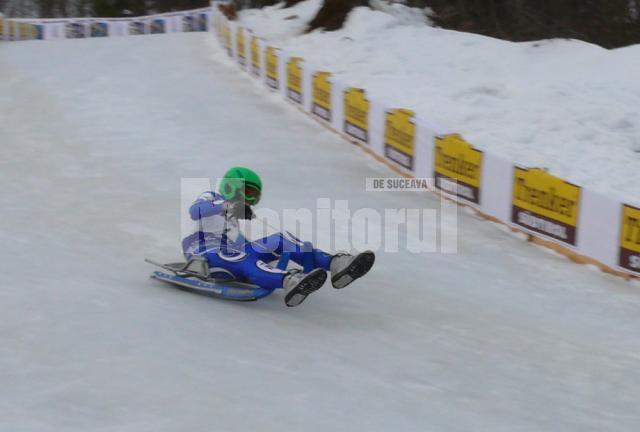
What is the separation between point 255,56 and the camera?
67.3ft

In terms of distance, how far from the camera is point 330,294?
7613 mm

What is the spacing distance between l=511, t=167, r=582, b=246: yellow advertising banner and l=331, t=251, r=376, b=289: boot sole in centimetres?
388

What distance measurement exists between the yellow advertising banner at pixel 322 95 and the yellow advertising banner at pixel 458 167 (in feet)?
14.3

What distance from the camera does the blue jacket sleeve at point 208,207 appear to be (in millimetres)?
6891

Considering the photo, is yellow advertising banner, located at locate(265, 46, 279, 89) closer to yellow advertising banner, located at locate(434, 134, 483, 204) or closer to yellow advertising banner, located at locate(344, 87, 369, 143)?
yellow advertising banner, located at locate(344, 87, 369, 143)

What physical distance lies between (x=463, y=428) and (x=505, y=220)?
606 cm

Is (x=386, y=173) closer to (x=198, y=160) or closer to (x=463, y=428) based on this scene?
(x=198, y=160)

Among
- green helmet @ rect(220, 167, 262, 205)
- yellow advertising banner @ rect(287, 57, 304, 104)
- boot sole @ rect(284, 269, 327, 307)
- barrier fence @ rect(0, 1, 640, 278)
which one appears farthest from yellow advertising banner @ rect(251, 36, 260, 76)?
boot sole @ rect(284, 269, 327, 307)

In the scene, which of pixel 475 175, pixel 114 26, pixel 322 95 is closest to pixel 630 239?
pixel 475 175

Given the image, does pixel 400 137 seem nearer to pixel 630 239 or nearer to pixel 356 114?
pixel 356 114

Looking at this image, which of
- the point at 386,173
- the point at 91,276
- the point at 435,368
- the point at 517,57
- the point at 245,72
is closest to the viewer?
the point at 435,368

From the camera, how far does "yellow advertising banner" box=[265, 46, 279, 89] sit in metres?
18.8

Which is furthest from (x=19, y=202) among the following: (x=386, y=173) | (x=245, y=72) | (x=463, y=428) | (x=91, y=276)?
(x=245, y=72)

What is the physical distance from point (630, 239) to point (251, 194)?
4.46 metres
